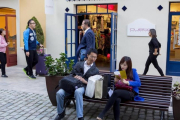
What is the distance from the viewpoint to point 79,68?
5.42 metres

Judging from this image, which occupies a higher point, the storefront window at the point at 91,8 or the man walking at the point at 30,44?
the storefront window at the point at 91,8

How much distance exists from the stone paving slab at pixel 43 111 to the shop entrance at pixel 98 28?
3.81m

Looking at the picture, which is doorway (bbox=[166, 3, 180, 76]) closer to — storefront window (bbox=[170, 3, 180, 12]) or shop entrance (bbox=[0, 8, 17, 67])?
storefront window (bbox=[170, 3, 180, 12])

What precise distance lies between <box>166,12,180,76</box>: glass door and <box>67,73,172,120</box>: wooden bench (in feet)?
13.9

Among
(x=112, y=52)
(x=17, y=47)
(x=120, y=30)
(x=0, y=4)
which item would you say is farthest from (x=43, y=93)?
(x=0, y=4)

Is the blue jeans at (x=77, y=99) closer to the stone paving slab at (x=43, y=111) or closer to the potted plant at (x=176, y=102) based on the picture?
the stone paving slab at (x=43, y=111)

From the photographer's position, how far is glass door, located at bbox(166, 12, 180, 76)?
937cm

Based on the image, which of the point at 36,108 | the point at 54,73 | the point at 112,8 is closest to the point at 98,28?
the point at 112,8

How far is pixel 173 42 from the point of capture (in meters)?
9.46

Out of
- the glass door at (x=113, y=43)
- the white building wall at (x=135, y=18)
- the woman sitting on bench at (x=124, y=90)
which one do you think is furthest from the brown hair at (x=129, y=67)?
the white building wall at (x=135, y=18)

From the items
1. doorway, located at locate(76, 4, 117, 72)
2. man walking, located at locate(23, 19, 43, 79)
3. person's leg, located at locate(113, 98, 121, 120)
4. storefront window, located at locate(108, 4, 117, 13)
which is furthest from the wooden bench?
storefront window, located at locate(108, 4, 117, 13)

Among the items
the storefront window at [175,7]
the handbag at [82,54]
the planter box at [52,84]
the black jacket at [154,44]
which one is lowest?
the planter box at [52,84]

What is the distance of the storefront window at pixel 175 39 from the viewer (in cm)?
936

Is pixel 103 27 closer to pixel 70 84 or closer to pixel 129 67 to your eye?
pixel 129 67
